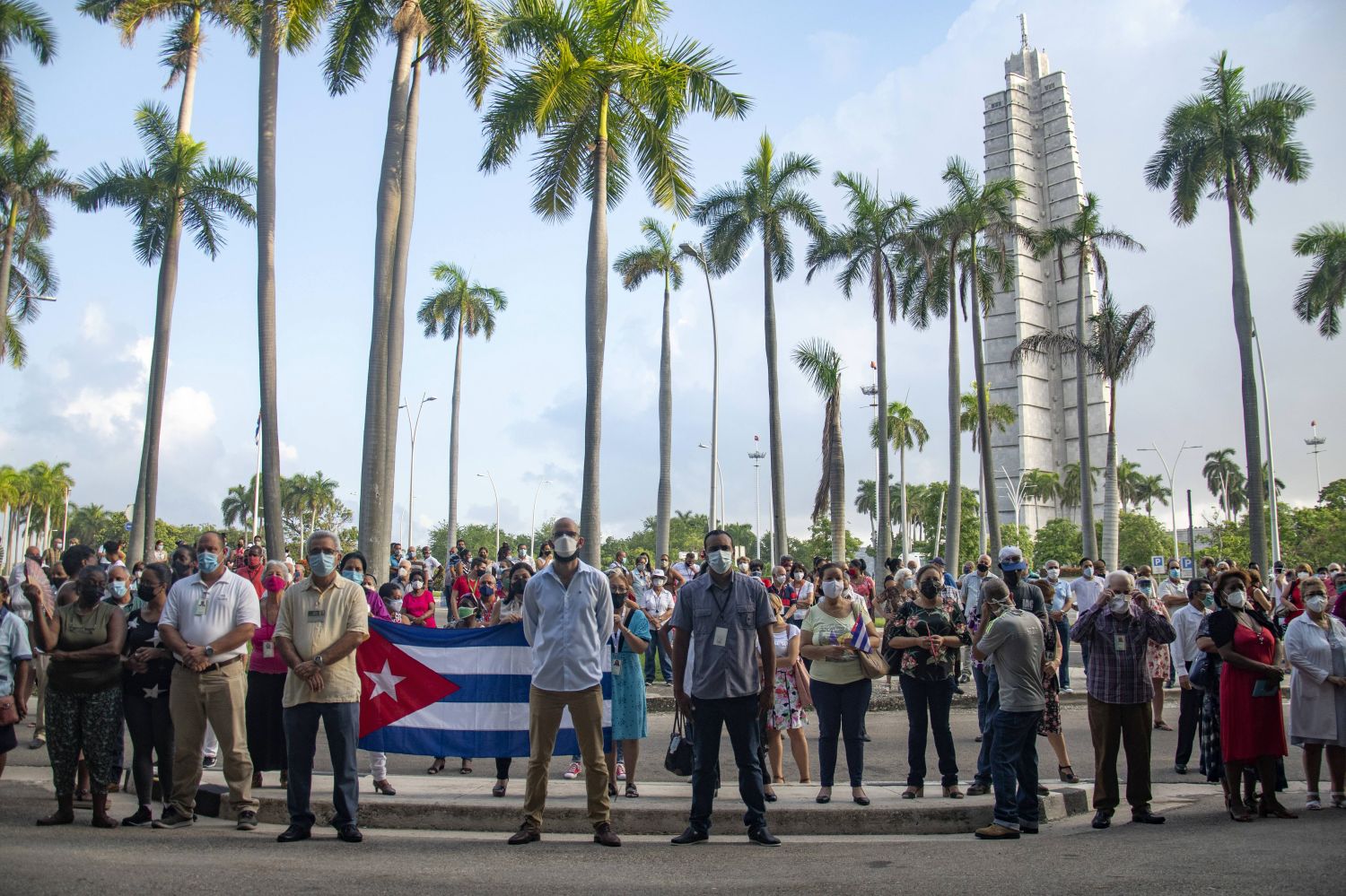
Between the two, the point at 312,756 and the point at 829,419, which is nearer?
the point at 312,756

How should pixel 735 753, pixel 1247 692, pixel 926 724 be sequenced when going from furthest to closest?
pixel 926 724
pixel 1247 692
pixel 735 753

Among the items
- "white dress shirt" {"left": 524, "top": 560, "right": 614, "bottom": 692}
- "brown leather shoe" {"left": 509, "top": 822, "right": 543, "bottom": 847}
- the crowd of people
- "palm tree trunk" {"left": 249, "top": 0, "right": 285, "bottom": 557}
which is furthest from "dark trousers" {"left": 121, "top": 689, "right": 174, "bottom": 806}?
"palm tree trunk" {"left": 249, "top": 0, "right": 285, "bottom": 557}

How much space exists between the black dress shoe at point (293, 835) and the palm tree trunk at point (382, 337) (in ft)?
39.8

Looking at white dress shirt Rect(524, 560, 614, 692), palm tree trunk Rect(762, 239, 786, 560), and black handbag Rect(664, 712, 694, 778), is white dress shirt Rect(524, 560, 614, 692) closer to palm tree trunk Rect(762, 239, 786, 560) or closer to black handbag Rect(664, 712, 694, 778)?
black handbag Rect(664, 712, 694, 778)

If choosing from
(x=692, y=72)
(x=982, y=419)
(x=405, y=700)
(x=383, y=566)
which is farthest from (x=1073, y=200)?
(x=405, y=700)

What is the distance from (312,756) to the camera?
7812 mm

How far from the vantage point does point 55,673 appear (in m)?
8.38

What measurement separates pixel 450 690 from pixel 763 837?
143 inches

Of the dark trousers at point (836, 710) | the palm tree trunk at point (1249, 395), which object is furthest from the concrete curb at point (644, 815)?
the palm tree trunk at point (1249, 395)

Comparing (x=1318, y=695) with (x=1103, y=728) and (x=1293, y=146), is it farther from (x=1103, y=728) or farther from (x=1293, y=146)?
(x=1293, y=146)

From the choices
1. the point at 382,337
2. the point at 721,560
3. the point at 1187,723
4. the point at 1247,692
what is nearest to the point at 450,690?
the point at 721,560

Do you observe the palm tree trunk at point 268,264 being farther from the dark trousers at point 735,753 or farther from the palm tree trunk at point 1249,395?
the palm tree trunk at point 1249,395

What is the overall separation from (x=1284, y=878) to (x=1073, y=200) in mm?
114509

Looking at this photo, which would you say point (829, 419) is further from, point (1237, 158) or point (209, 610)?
point (209, 610)
